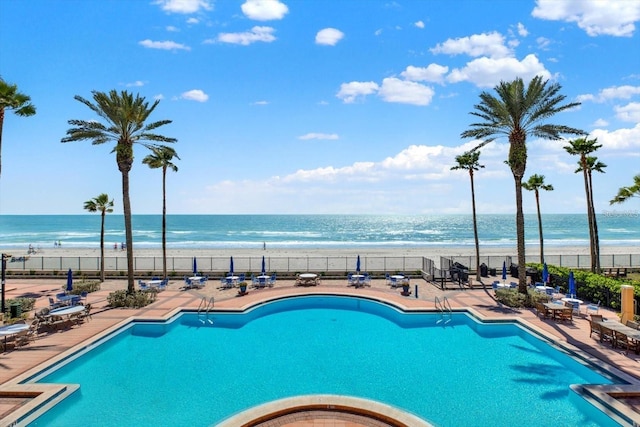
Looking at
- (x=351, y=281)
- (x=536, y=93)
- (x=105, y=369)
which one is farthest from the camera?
(x=351, y=281)

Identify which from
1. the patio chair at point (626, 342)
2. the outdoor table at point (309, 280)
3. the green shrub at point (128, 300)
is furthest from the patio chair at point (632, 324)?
the green shrub at point (128, 300)

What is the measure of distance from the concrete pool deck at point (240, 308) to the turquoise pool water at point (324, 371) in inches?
36.8

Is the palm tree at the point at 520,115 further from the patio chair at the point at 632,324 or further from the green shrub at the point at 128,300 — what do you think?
the green shrub at the point at 128,300

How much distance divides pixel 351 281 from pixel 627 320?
15.2 m

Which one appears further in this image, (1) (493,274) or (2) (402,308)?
(1) (493,274)

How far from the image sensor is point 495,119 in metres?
21.0

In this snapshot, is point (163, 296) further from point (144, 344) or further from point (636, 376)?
point (636, 376)

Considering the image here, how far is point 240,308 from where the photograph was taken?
19.9 m

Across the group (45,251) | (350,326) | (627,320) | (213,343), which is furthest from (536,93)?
(45,251)

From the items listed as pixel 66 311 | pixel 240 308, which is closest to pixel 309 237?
pixel 240 308

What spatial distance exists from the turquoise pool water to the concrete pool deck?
934 millimetres

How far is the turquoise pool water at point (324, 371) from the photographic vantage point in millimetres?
9945

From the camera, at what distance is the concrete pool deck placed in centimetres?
1170

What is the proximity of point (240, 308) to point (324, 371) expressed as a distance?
861 cm
